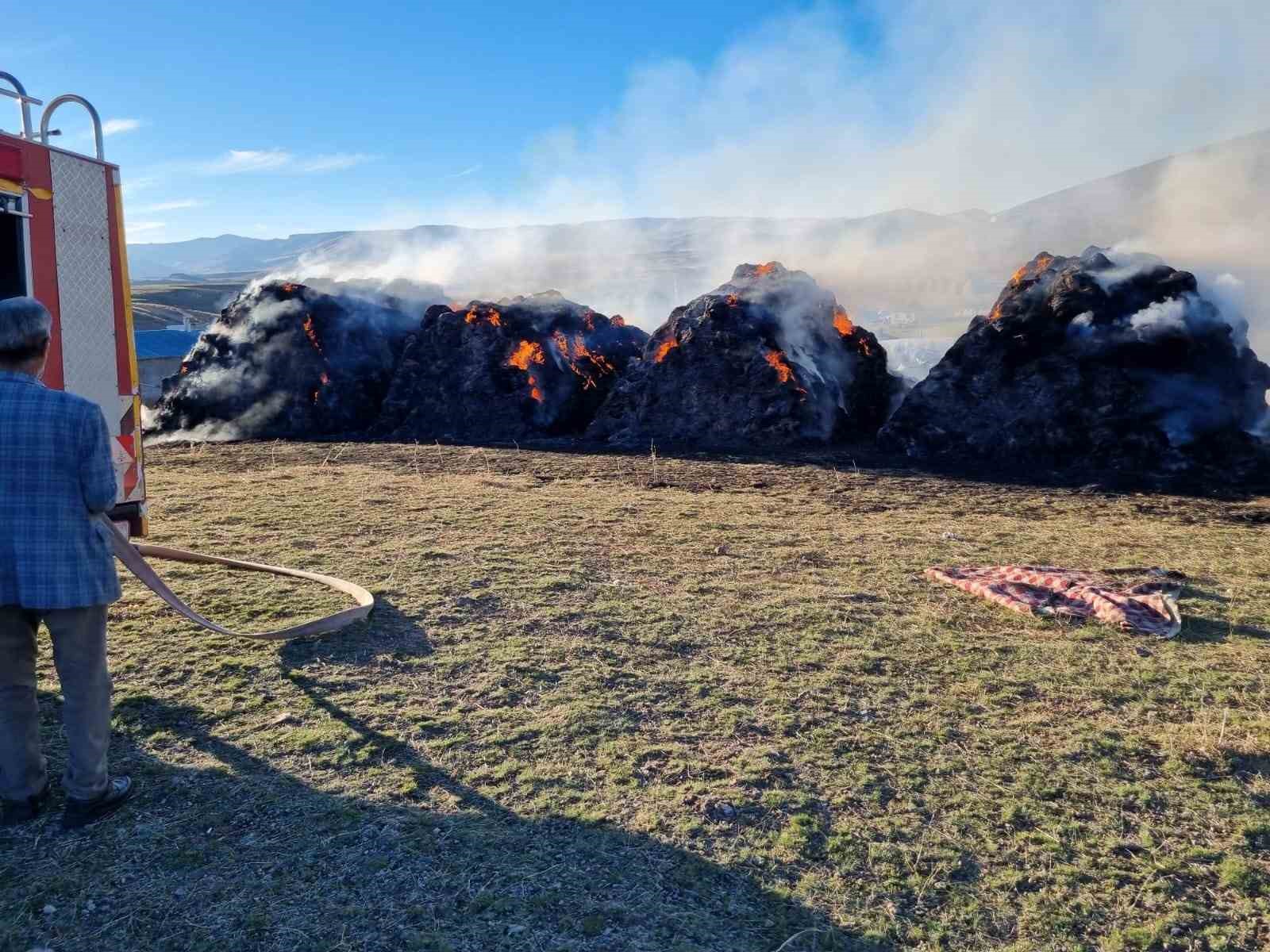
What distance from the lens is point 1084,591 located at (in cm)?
569

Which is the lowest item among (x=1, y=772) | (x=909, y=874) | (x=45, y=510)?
(x=909, y=874)

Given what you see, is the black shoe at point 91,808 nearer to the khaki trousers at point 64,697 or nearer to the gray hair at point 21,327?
the khaki trousers at point 64,697

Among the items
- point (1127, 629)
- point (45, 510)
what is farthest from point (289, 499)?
point (1127, 629)

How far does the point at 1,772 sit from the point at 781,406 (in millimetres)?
11785

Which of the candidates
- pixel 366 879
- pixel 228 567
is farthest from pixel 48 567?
pixel 228 567

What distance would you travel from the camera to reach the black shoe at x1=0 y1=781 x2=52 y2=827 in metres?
3.07

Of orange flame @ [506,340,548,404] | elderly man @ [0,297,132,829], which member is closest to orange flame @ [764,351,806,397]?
orange flame @ [506,340,548,404]

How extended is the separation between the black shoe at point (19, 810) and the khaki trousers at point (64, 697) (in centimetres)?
2

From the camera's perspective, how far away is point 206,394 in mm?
16391

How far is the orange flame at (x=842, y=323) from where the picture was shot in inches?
604

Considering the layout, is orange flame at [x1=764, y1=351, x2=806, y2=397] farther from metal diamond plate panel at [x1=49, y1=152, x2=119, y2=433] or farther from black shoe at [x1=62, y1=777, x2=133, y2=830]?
black shoe at [x1=62, y1=777, x2=133, y2=830]

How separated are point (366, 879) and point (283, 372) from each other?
15.2m

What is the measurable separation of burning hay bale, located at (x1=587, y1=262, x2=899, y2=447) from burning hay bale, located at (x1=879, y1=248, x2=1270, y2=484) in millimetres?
1521

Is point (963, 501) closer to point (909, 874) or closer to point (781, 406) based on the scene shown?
point (781, 406)
